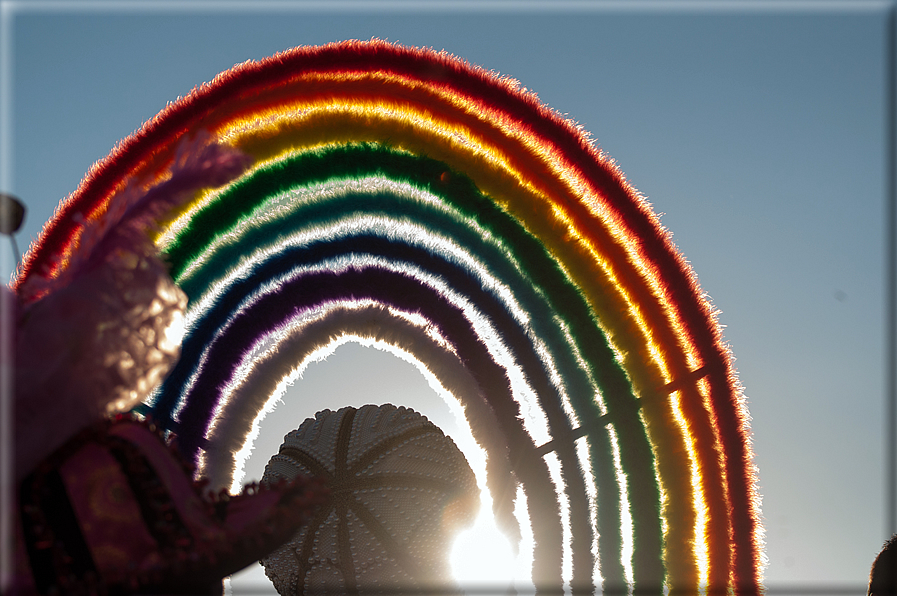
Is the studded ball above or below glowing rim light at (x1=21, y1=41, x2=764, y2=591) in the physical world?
below

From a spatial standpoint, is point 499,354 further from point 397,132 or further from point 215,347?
point 215,347

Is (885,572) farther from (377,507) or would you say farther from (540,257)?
(377,507)

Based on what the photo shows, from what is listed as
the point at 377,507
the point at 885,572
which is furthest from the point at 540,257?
the point at 885,572

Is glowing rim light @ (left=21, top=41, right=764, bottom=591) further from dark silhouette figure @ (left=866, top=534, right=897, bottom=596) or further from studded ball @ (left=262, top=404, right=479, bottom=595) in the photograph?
dark silhouette figure @ (left=866, top=534, right=897, bottom=596)

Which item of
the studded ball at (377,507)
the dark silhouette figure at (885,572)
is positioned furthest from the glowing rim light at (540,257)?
the dark silhouette figure at (885,572)

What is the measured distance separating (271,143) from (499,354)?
1336mm

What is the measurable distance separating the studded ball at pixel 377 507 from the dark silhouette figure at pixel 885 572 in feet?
5.76

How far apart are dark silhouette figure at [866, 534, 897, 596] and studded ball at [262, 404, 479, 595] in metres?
1.76

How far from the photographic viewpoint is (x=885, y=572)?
2.67 meters

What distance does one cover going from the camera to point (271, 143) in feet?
8.77

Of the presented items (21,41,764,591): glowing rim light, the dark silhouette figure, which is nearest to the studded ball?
(21,41,764,591): glowing rim light

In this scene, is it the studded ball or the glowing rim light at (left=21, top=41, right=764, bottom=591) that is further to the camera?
the glowing rim light at (left=21, top=41, right=764, bottom=591)

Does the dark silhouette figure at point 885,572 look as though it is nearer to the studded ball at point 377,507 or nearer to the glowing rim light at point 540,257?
the glowing rim light at point 540,257

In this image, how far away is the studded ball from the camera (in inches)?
97.1
